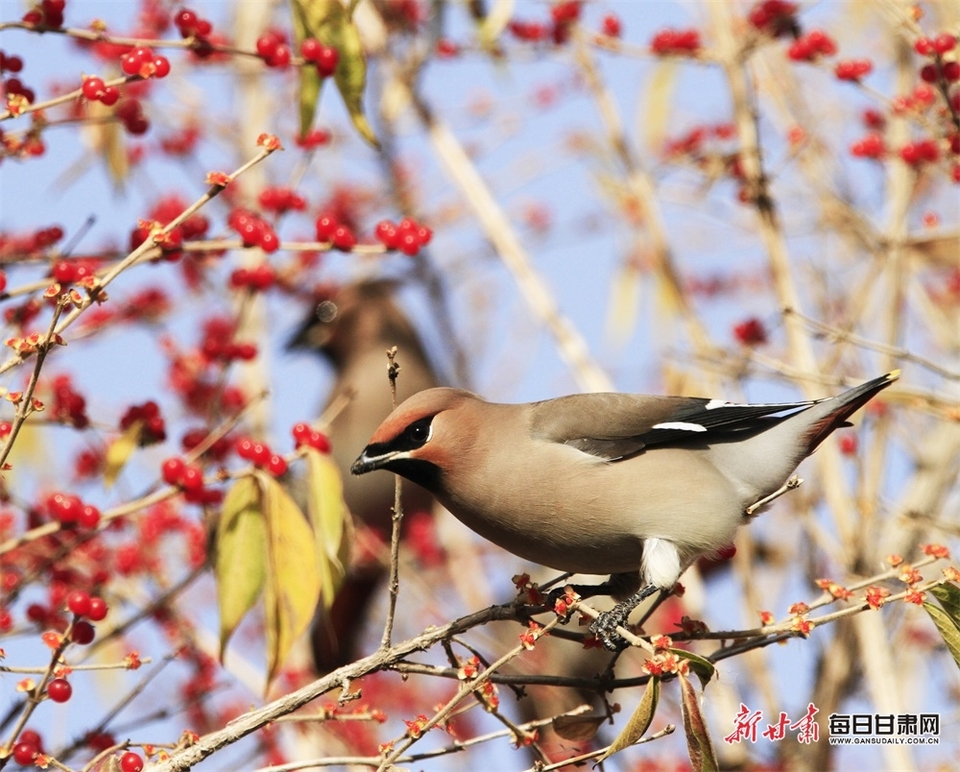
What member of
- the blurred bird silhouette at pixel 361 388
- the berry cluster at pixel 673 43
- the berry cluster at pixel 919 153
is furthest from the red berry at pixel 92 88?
the blurred bird silhouette at pixel 361 388

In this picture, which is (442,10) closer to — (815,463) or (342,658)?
(815,463)

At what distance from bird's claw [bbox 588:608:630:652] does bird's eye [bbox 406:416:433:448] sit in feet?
1.82

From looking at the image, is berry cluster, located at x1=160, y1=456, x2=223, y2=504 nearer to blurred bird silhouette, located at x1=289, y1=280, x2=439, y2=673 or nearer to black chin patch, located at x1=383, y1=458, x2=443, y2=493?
black chin patch, located at x1=383, y1=458, x2=443, y2=493

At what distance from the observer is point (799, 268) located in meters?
5.22

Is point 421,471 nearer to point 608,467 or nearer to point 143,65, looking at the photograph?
point 608,467

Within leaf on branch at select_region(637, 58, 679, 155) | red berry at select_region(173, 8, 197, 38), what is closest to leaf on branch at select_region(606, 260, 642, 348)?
leaf on branch at select_region(637, 58, 679, 155)

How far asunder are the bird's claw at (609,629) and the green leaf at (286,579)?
22.9 inches

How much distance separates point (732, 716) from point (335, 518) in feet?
6.05

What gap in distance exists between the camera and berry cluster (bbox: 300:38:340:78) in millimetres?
2834

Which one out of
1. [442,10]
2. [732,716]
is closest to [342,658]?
[732,716]

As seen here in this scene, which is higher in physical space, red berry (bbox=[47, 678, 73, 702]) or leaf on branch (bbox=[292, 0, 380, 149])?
leaf on branch (bbox=[292, 0, 380, 149])

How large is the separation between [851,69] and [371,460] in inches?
68.8

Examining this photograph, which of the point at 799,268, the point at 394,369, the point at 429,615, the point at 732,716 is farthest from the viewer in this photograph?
the point at 429,615

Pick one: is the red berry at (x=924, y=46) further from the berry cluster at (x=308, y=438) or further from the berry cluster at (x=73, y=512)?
the berry cluster at (x=73, y=512)
